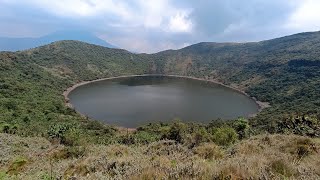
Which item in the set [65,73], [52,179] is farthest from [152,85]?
[52,179]

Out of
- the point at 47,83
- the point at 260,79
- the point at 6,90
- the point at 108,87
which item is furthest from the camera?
the point at 260,79

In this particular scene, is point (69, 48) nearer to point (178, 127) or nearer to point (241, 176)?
point (178, 127)

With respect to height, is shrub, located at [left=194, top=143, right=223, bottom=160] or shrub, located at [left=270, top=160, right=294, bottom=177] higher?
shrub, located at [left=270, top=160, right=294, bottom=177]

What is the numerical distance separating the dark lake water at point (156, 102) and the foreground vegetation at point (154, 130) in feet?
26.1

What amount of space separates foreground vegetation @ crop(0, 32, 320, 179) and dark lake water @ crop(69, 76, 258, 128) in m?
7.95

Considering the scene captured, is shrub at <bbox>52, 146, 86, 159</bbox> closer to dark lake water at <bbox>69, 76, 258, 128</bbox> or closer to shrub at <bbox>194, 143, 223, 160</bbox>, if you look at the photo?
shrub at <bbox>194, 143, 223, 160</bbox>

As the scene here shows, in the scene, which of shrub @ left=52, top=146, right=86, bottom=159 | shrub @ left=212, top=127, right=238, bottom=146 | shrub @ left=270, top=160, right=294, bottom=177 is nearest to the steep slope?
shrub @ left=212, top=127, right=238, bottom=146

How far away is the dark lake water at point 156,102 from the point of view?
9138 centimetres

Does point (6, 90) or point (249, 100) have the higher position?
point (6, 90)

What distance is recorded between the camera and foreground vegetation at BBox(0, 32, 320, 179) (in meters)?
6.89

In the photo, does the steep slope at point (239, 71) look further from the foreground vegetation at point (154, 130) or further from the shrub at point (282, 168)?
the shrub at point (282, 168)

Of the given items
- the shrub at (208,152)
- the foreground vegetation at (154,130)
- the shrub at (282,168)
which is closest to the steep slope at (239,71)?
the foreground vegetation at (154,130)

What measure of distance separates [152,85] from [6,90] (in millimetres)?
77434

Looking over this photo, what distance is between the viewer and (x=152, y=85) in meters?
158
